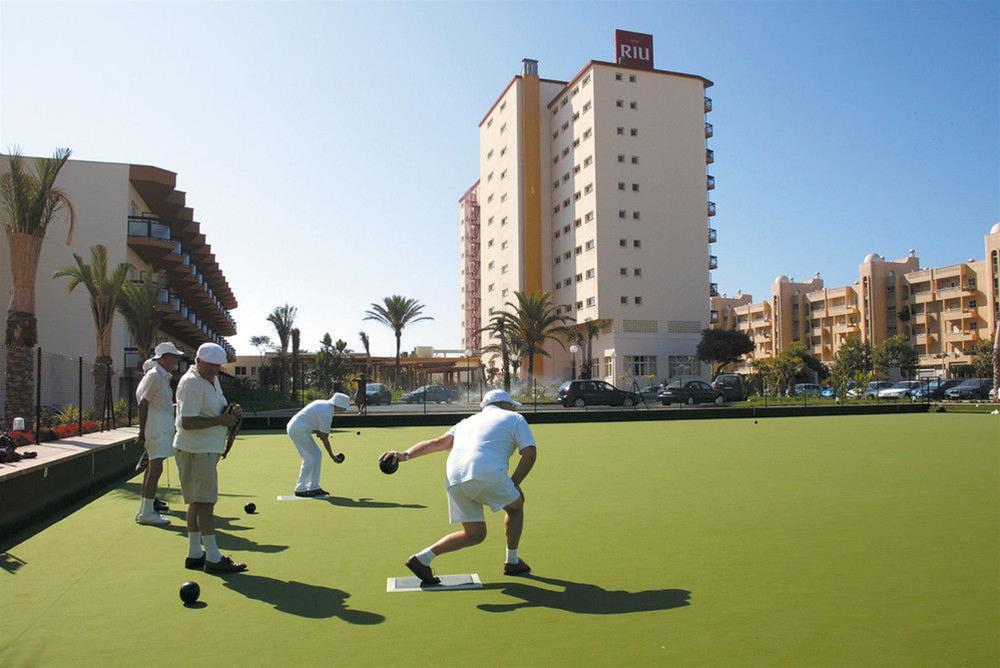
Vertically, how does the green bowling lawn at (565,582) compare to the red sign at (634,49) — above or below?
below

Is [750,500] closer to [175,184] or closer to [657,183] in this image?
[175,184]

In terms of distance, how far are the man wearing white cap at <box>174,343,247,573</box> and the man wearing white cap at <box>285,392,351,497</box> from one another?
3887mm

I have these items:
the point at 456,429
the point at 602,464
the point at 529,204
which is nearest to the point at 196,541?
the point at 456,429

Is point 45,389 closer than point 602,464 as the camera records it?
No

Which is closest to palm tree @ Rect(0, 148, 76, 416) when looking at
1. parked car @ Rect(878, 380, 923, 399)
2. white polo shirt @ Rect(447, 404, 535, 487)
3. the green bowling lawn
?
the green bowling lawn

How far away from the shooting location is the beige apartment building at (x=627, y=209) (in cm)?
7350

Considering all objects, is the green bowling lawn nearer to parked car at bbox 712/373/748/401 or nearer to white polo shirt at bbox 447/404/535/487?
white polo shirt at bbox 447/404/535/487

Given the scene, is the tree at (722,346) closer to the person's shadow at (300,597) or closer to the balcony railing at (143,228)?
the balcony railing at (143,228)

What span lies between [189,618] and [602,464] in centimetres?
1107

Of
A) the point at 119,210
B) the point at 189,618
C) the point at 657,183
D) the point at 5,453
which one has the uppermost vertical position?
the point at 657,183

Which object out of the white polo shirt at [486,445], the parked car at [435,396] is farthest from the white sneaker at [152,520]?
the parked car at [435,396]

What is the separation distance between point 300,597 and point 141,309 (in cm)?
3212

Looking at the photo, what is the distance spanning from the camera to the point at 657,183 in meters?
75.6

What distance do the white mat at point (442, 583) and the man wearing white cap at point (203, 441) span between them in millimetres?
1417
